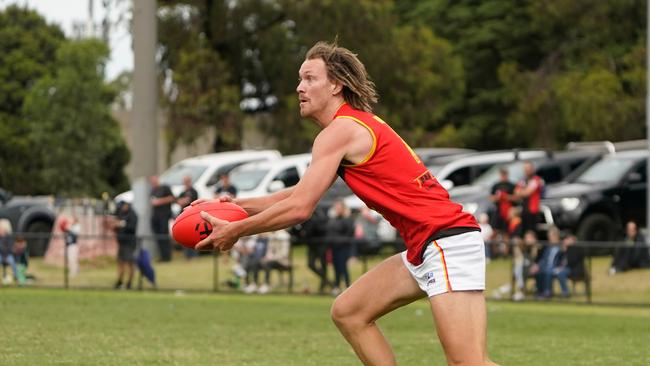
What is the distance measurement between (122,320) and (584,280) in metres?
7.98

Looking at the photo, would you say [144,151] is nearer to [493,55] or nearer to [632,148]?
[632,148]

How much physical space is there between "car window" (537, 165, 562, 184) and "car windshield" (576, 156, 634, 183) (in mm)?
1603

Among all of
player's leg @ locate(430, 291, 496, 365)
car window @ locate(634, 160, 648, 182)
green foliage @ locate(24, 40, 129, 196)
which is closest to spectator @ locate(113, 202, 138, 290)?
car window @ locate(634, 160, 648, 182)

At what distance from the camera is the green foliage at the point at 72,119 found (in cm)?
5441

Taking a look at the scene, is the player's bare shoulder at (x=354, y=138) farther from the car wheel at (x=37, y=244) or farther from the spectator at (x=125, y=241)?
the car wheel at (x=37, y=244)

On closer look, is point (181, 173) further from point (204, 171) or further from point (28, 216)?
point (28, 216)

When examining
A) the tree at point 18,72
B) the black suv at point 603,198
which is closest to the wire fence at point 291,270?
the black suv at point 603,198

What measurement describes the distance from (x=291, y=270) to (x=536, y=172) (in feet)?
26.9

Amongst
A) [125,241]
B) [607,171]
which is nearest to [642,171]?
[607,171]

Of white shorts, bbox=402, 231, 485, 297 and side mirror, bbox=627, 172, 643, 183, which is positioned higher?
side mirror, bbox=627, 172, 643, 183

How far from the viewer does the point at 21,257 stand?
25.0 m

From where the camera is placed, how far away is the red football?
826cm

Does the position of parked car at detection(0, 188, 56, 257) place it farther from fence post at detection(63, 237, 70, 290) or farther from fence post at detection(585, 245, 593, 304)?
fence post at detection(585, 245, 593, 304)

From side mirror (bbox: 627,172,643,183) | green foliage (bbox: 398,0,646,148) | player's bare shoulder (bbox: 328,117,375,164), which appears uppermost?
green foliage (bbox: 398,0,646,148)
